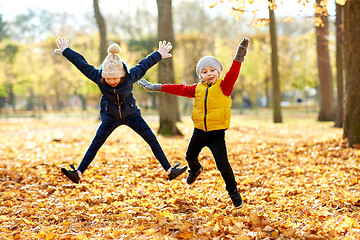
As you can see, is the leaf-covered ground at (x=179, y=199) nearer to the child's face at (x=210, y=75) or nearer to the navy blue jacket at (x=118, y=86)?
the navy blue jacket at (x=118, y=86)

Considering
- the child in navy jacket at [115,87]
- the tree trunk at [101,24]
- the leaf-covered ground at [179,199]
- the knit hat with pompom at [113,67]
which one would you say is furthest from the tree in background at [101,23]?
the knit hat with pompom at [113,67]

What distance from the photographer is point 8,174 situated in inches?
247

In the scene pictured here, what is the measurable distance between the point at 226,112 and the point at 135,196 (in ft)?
6.50

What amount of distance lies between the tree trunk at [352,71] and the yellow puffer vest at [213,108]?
17.0ft

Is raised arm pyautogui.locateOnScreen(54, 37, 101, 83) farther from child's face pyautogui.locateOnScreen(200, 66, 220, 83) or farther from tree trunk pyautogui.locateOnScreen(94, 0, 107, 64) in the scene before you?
A: tree trunk pyautogui.locateOnScreen(94, 0, 107, 64)

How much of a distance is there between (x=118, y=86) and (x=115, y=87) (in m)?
0.04

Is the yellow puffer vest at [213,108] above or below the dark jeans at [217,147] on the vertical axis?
above

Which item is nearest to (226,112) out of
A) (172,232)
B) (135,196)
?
(172,232)

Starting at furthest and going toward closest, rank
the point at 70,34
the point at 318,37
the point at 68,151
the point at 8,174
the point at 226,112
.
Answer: the point at 70,34 → the point at 318,37 → the point at 68,151 → the point at 8,174 → the point at 226,112

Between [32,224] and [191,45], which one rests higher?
[191,45]

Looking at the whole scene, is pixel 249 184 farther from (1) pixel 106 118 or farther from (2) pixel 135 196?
(1) pixel 106 118

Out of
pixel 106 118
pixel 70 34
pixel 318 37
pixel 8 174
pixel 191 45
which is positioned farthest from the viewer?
pixel 70 34

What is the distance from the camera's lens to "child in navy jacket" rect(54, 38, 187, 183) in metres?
4.33

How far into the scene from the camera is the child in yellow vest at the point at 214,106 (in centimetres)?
395
